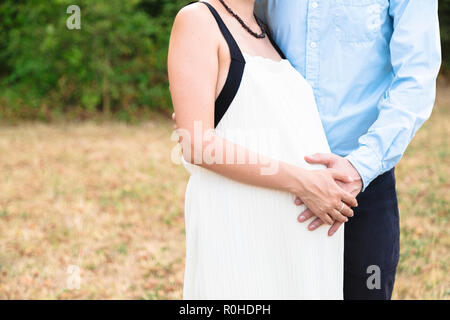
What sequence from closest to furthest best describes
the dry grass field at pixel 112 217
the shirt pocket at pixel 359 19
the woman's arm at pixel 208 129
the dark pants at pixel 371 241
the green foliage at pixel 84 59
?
1. the woman's arm at pixel 208 129
2. the shirt pocket at pixel 359 19
3. the dark pants at pixel 371 241
4. the dry grass field at pixel 112 217
5. the green foliage at pixel 84 59

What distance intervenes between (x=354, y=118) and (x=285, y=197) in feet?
1.49

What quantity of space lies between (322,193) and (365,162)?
202 mm

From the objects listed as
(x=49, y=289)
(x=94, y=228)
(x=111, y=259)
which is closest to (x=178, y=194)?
(x=94, y=228)

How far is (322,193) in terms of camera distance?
5.30 ft

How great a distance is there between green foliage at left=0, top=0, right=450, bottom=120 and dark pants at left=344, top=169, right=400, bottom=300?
7.14 m

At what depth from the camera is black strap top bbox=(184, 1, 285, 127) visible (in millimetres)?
1583

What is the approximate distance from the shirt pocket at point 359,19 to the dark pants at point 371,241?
54cm

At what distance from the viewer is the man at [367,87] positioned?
5.65 feet

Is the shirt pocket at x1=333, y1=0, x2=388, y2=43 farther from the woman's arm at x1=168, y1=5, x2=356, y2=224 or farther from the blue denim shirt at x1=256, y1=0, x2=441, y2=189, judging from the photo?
the woman's arm at x1=168, y1=5, x2=356, y2=224

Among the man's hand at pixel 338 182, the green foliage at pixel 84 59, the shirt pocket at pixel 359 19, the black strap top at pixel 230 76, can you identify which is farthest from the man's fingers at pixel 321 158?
the green foliage at pixel 84 59

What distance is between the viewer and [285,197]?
64.4 inches

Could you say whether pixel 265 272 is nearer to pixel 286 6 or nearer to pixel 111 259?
pixel 286 6

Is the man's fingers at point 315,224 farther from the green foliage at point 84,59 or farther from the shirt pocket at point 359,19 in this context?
the green foliage at point 84,59

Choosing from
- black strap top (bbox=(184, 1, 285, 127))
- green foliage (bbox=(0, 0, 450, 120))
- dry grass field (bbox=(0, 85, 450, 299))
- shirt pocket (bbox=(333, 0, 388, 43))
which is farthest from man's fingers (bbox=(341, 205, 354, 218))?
green foliage (bbox=(0, 0, 450, 120))
